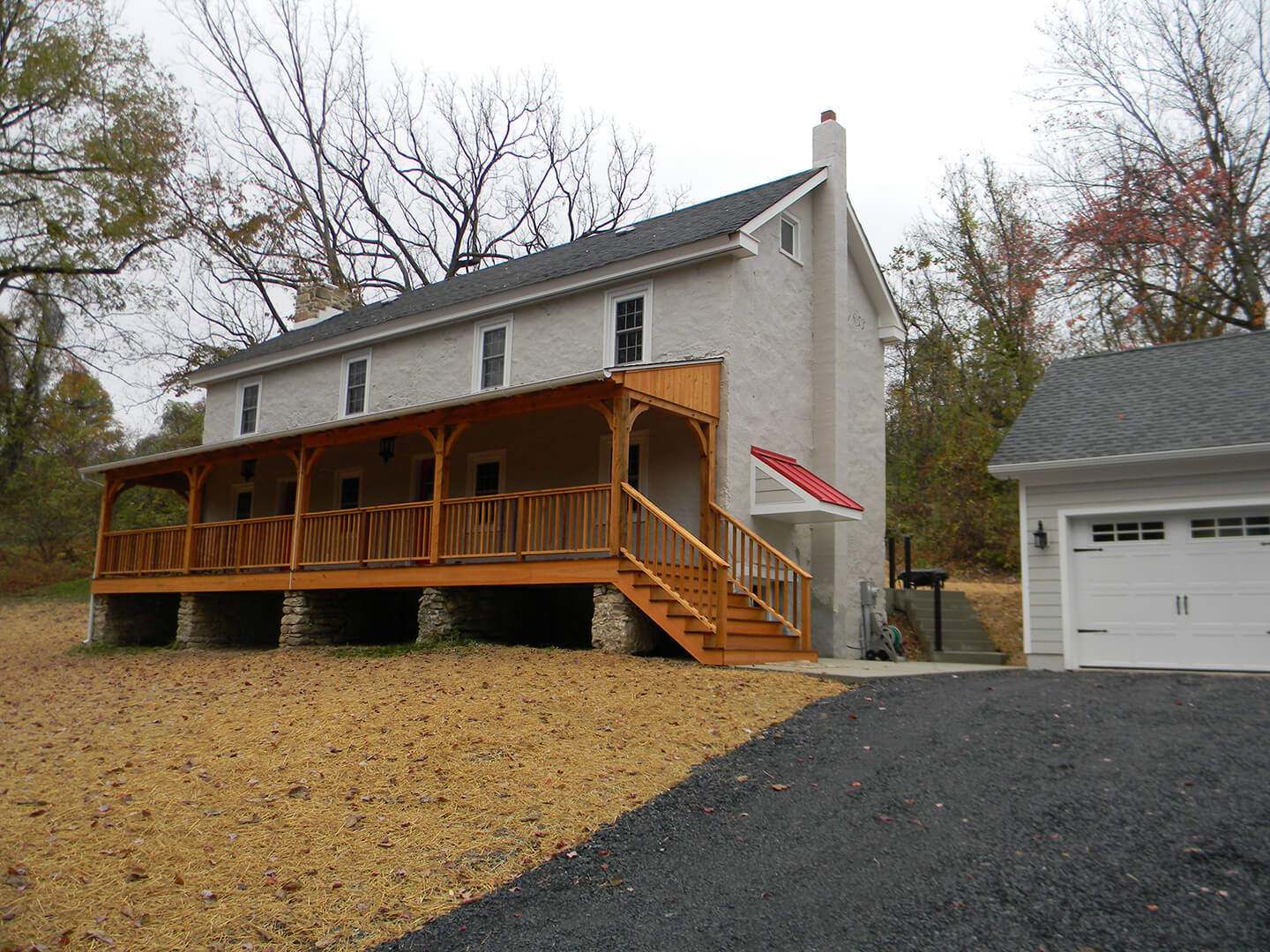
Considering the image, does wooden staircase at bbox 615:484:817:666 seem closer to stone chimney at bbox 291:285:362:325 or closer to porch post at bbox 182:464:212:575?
porch post at bbox 182:464:212:575

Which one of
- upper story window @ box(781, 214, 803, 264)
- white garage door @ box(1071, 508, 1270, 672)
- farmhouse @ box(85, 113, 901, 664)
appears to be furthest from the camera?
upper story window @ box(781, 214, 803, 264)

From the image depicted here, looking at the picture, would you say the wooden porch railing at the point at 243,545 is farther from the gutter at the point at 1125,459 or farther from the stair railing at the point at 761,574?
the gutter at the point at 1125,459

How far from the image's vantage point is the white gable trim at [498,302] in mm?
13594

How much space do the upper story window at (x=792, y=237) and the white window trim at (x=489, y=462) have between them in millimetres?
5742

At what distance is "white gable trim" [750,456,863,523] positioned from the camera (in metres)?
13.0

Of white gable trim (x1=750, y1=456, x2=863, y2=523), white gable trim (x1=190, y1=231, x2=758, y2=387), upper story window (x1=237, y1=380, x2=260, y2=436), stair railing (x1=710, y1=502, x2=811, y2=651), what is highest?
white gable trim (x1=190, y1=231, x2=758, y2=387)

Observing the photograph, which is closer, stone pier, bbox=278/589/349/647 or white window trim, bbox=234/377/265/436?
stone pier, bbox=278/589/349/647

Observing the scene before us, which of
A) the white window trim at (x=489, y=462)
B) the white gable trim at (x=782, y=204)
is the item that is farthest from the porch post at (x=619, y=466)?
the white window trim at (x=489, y=462)

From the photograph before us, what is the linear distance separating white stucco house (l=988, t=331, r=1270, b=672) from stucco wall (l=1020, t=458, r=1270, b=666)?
14mm

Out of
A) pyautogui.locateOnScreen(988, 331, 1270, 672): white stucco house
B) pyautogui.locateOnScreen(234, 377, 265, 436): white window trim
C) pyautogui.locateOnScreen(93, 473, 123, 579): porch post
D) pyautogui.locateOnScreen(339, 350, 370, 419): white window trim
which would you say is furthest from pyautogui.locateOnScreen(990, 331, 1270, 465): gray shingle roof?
pyautogui.locateOnScreen(93, 473, 123, 579): porch post

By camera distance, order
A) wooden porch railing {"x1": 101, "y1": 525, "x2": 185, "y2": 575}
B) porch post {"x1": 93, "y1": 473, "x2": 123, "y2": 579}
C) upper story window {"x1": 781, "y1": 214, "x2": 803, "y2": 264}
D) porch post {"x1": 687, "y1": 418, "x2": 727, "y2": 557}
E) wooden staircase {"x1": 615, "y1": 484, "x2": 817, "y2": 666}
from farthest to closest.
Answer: porch post {"x1": 93, "y1": 473, "x2": 123, "y2": 579}, wooden porch railing {"x1": 101, "y1": 525, "x2": 185, "y2": 575}, upper story window {"x1": 781, "y1": 214, "x2": 803, "y2": 264}, porch post {"x1": 687, "y1": 418, "x2": 727, "y2": 557}, wooden staircase {"x1": 615, "y1": 484, "x2": 817, "y2": 666}

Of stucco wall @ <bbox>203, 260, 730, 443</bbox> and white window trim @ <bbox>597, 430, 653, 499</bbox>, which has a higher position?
stucco wall @ <bbox>203, 260, 730, 443</bbox>

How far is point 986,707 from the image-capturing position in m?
8.41

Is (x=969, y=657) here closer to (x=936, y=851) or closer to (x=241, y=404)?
(x=936, y=851)
